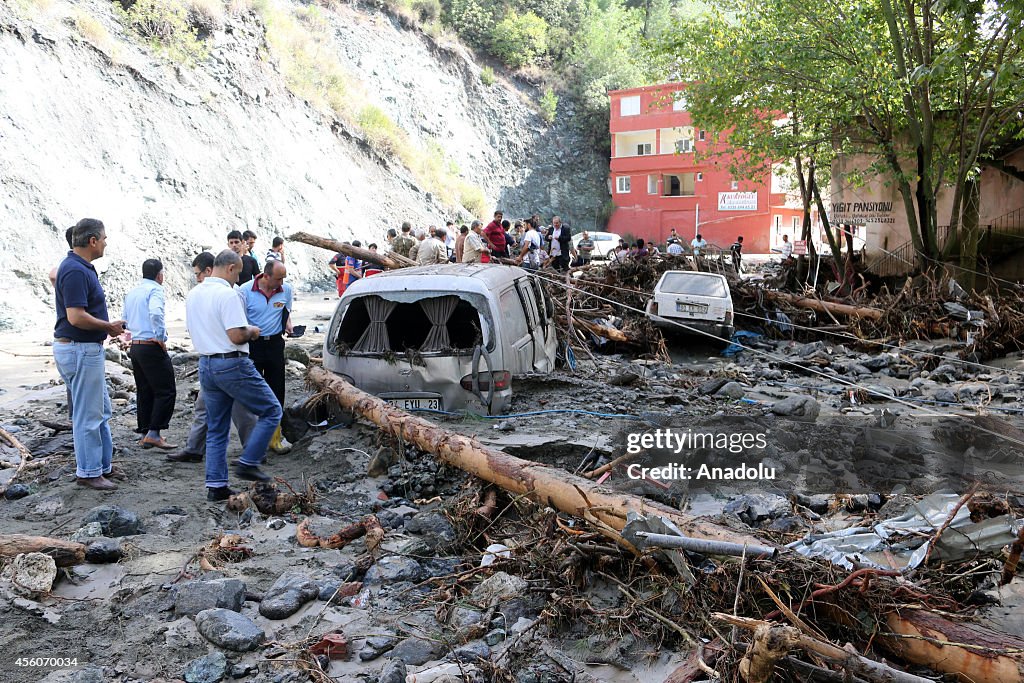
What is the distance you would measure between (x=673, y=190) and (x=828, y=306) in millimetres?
33850

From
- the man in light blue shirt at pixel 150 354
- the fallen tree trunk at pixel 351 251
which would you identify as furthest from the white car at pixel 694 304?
the man in light blue shirt at pixel 150 354

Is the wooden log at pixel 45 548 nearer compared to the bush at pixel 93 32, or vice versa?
the wooden log at pixel 45 548

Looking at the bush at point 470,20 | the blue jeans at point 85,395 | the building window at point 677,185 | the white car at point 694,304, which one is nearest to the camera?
the blue jeans at point 85,395

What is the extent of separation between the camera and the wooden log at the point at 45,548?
183 inches

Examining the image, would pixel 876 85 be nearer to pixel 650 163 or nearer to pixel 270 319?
pixel 270 319

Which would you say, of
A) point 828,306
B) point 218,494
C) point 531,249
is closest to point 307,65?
point 531,249

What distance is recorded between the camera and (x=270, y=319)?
741cm

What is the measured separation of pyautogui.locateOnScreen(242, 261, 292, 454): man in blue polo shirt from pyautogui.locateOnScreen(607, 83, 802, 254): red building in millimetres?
39600

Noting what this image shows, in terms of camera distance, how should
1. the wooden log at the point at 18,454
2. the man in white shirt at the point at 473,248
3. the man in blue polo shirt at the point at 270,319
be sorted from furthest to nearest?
the man in white shirt at the point at 473,248 < the man in blue polo shirt at the point at 270,319 < the wooden log at the point at 18,454

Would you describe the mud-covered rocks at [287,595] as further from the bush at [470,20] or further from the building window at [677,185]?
the bush at [470,20]

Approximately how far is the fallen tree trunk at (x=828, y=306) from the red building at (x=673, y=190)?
90.3 ft

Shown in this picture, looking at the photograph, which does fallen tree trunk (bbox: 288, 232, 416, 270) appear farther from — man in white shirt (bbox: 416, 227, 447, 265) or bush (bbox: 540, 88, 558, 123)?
bush (bbox: 540, 88, 558, 123)

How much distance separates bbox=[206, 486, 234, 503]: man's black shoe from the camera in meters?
5.98

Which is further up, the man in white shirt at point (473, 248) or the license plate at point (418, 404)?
the man in white shirt at point (473, 248)
